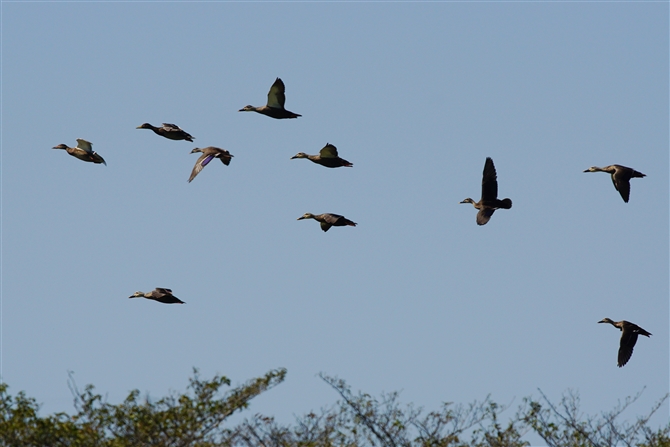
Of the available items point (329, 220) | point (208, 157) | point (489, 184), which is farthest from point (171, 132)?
point (489, 184)

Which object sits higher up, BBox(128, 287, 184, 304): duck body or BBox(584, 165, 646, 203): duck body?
BBox(584, 165, 646, 203): duck body

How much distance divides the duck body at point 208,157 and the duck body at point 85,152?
179cm

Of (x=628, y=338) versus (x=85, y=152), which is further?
(x=85, y=152)

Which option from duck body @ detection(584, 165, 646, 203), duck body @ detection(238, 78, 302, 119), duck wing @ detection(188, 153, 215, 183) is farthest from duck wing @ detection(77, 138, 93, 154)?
duck body @ detection(584, 165, 646, 203)

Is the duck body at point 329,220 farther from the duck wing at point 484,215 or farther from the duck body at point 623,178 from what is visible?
the duck body at point 623,178

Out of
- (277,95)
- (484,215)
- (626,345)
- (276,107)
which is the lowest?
(626,345)

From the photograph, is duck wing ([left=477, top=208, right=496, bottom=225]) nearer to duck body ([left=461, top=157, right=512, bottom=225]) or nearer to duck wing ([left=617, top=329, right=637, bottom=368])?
duck body ([left=461, top=157, right=512, bottom=225])

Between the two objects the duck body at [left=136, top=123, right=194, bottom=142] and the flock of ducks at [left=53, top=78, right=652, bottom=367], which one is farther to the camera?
the duck body at [left=136, top=123, right=194, bottom=142]

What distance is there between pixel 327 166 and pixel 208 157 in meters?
2.26

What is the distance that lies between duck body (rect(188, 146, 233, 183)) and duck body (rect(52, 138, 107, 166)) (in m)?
1.79

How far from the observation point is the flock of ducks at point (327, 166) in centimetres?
2089

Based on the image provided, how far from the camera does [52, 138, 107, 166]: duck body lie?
73.3ft

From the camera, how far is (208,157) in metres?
21.4

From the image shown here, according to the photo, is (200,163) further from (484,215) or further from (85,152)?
(484,215)
